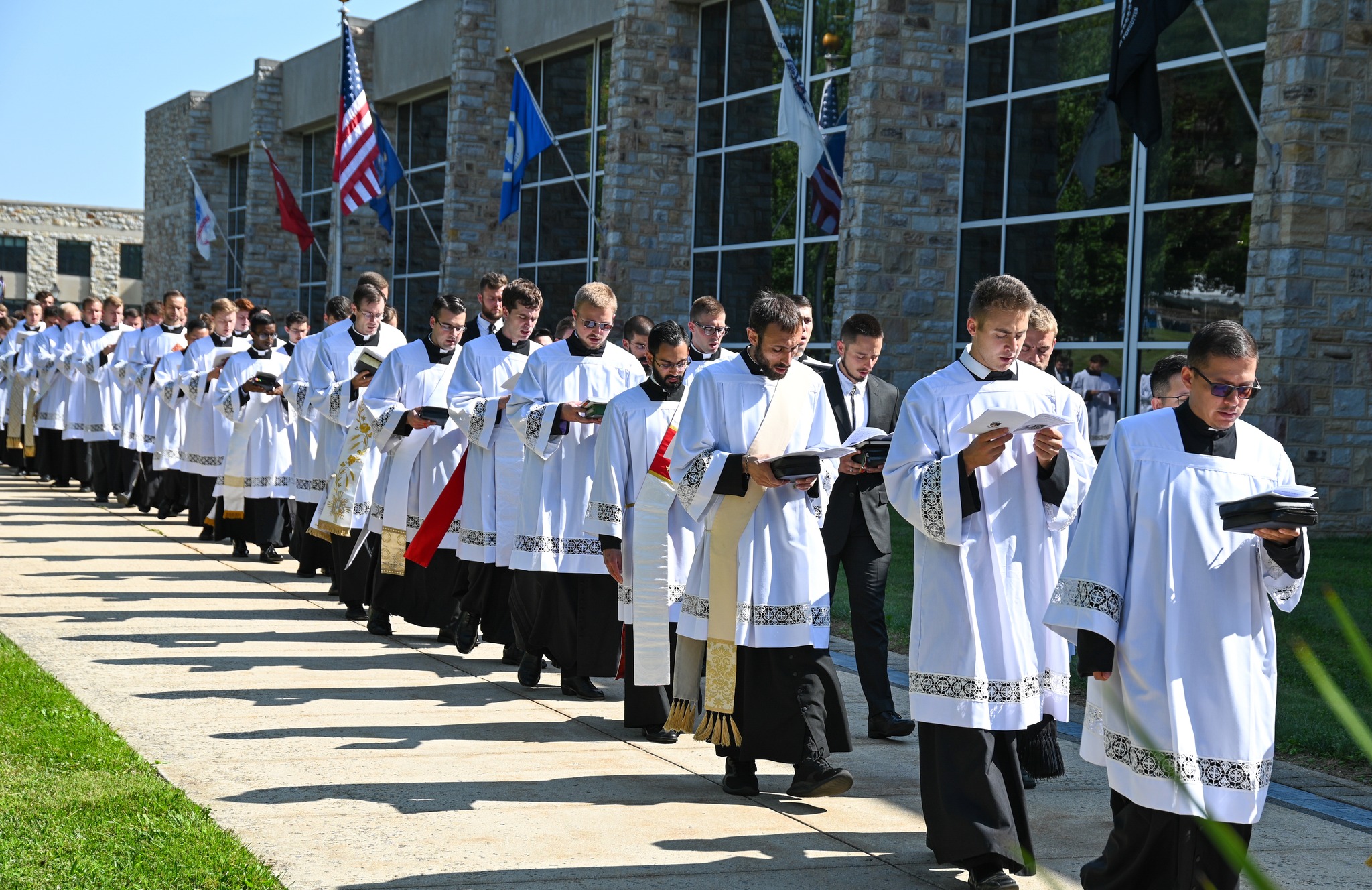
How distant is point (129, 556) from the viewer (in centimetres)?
1362

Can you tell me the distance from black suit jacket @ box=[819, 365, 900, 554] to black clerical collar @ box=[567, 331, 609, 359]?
4.73 feet

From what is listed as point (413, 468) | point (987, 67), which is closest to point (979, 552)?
point (413, 468)

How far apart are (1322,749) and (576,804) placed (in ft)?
12.4

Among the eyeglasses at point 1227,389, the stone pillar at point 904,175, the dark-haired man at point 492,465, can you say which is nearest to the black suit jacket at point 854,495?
the dark-haired man at point 492,465

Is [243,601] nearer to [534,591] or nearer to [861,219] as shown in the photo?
[534,591]

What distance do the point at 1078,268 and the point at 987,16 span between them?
351 centimetres

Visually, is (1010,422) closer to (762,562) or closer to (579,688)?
(762,562)

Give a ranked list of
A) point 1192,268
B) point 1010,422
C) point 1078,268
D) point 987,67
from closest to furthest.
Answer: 1. point 1010,422
2. point 1192,268
3. point 1078,268
4. point 987,67

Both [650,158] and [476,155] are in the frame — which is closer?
[650,158]

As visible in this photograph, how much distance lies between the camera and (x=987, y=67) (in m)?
18.5

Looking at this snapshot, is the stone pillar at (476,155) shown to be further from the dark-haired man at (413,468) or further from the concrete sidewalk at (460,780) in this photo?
the concrete sidewalk at (460,780)

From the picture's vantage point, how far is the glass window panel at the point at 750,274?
70.6ft

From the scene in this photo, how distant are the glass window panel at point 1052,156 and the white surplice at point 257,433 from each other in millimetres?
8764

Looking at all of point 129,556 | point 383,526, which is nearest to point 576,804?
point 383,526
